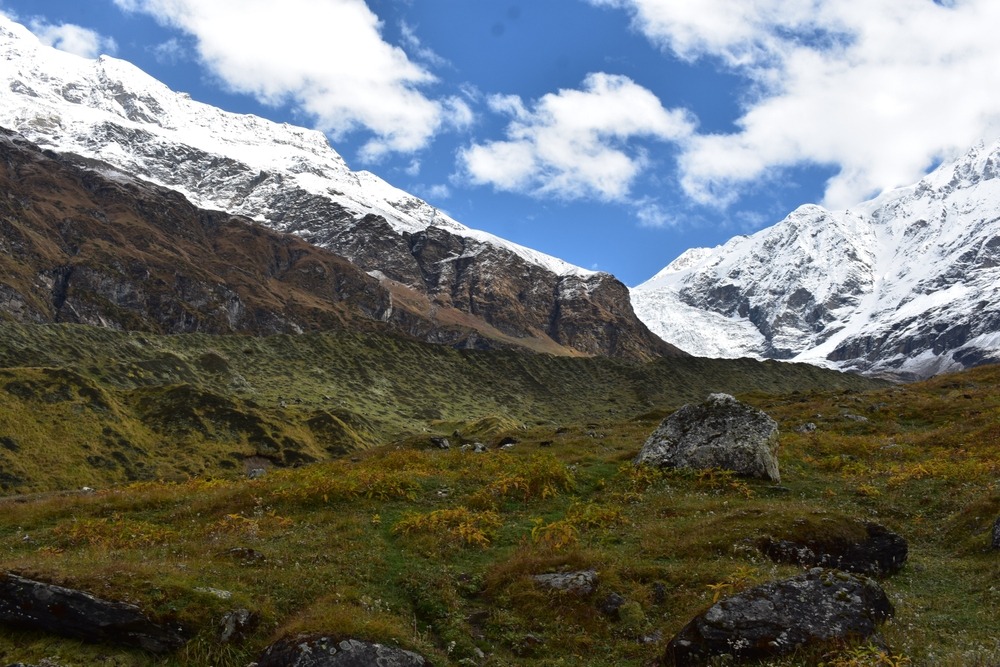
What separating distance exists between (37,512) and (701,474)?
78.2 feet

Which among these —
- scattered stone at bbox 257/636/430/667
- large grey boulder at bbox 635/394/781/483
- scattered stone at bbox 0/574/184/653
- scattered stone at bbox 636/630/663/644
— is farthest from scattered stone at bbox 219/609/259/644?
large grey boulder at bbox 635/394/781/483

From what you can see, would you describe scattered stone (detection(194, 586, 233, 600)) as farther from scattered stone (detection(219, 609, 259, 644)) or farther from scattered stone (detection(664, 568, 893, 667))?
scattered stone (detection(664, 568, 893, 667))

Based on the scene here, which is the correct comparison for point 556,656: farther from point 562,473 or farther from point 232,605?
point 562,473

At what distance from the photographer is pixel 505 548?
1962cm

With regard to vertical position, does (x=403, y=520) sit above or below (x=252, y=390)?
below

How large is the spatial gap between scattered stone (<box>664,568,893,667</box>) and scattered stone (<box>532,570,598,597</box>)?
3.14 m

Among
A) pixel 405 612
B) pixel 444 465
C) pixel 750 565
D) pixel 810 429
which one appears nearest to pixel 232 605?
pixel 405 612

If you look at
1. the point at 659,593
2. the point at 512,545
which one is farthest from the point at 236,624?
the point at 659,593

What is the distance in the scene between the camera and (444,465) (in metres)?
31.8

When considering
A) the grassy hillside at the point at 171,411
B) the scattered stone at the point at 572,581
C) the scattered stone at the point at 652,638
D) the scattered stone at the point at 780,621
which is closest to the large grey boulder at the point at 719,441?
the scattered stone at the point at 572,581

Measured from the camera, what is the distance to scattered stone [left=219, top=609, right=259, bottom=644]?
13.2 m

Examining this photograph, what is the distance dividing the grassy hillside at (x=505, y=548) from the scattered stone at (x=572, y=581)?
0.91ft

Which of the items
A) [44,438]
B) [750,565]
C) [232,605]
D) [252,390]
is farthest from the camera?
[252,390]

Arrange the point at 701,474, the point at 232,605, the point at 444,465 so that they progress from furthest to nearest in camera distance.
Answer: the point at 444,465
the point at 701,474
the point at 232,605
